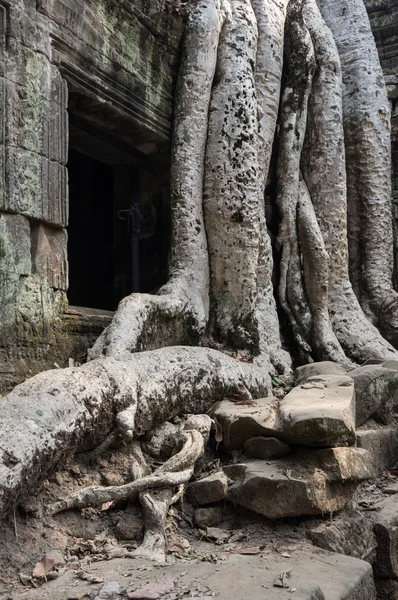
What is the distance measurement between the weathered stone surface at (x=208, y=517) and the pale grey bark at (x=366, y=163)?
148 inches

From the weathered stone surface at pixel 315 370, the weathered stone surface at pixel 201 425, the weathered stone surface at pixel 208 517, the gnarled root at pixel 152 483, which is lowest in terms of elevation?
the weathered stone surface at pixel 208 517

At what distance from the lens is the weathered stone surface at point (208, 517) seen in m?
2.28

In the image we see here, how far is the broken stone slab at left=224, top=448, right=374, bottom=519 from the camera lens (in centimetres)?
223

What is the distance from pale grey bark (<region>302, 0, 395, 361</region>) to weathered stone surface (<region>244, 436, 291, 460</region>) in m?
2.73

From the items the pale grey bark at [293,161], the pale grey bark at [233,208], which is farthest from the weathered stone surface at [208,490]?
the pale grey bark at [293,161]

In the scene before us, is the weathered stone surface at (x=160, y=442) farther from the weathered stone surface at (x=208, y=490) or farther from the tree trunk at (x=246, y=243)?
the weathered stone surface at (x=208, y=490)

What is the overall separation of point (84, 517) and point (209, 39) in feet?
11.5

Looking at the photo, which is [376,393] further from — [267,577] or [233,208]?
[267,577]

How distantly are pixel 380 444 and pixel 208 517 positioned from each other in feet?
4.27

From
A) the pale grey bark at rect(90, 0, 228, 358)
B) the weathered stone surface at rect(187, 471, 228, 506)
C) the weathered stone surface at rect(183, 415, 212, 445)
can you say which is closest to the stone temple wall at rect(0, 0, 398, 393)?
the pale grey bark at rect(90, 0, 228, 358)

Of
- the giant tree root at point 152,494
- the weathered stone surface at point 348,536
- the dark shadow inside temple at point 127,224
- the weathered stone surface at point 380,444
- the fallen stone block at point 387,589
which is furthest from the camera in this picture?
the dark shadow inside temple at point 127,224

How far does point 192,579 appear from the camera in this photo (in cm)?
169

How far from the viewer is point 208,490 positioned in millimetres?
2344

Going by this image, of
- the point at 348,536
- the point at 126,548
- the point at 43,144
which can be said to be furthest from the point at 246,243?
the point at 126,548
